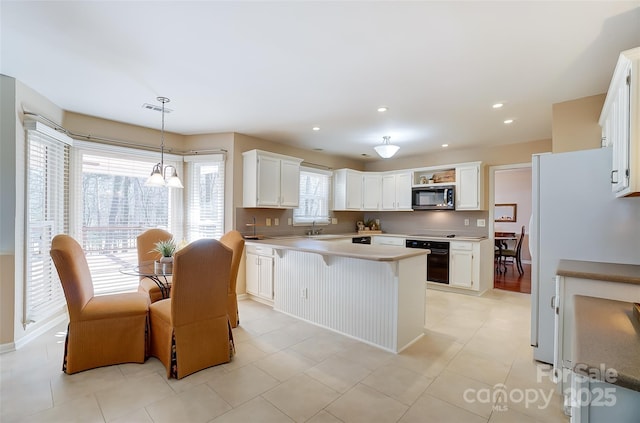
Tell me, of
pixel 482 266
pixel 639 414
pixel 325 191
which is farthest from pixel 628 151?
pixel 325 191

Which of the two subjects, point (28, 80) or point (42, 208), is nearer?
point (28, 80)

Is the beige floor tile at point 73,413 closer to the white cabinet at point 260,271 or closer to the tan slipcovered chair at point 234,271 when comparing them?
the tan slipcovered chair at point 234,271

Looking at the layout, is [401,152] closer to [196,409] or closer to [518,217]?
[518,217]

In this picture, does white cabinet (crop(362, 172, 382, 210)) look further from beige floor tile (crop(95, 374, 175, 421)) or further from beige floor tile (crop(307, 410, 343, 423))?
beige floor tile (crop(95, 374, 175, 421))

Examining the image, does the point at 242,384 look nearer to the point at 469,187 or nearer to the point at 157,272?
the point at 157,272

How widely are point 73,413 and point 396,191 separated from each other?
17.7ft

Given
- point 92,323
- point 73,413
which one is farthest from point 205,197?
point 73,413

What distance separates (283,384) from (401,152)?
15.3 ft

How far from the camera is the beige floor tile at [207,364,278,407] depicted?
2027 millimetres

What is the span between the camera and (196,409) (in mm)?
1889

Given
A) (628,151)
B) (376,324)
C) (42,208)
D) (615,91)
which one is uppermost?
(615,91)

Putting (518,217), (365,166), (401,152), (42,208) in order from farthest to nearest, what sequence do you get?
(518,217) → (365,166) → (401,152) → (42,208)

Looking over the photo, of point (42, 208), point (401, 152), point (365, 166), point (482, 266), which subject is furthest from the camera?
point (365, 166)

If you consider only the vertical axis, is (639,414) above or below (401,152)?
below
